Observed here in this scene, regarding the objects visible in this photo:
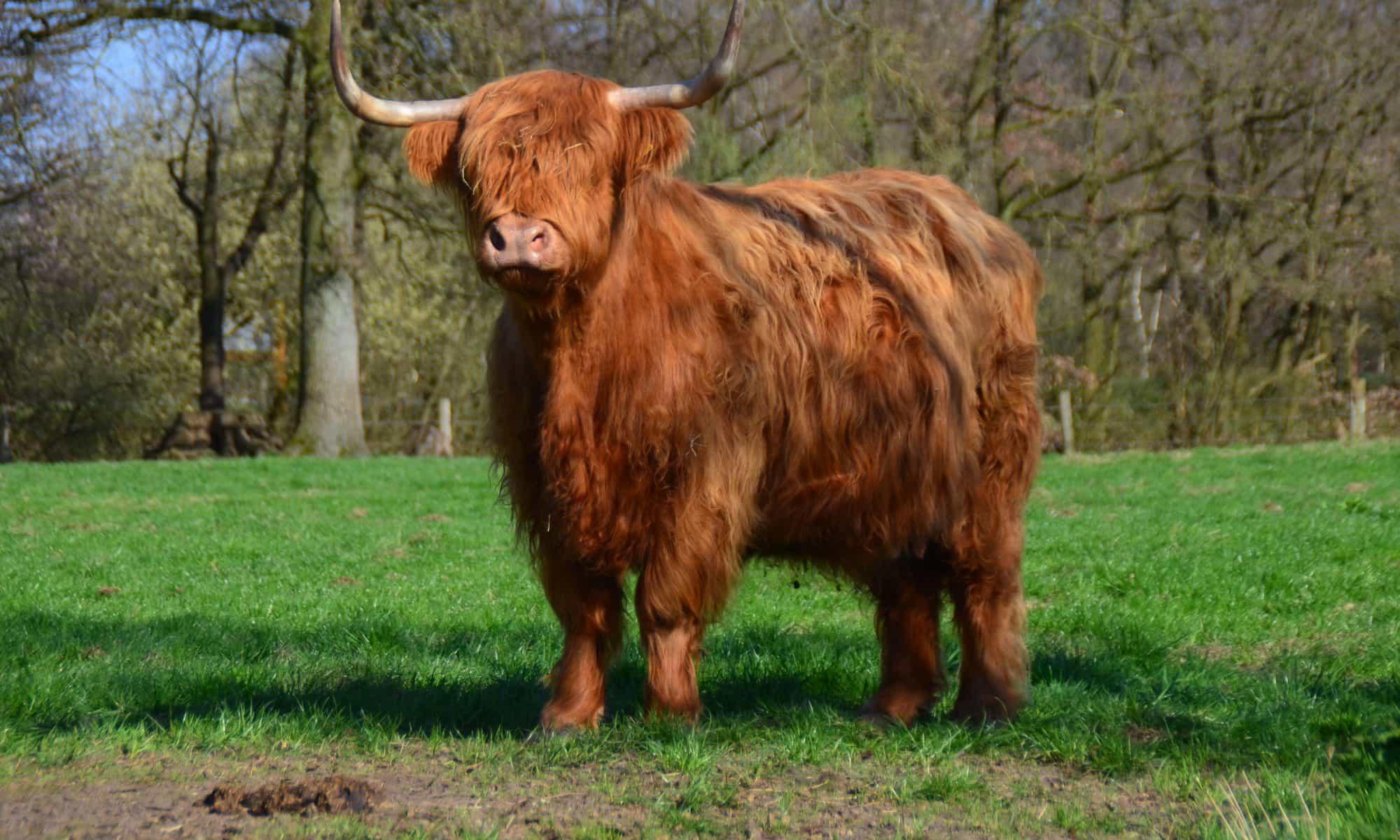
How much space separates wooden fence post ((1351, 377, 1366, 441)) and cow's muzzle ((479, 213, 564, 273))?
82.6 feet

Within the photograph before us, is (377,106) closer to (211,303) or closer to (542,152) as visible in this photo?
(542,152)

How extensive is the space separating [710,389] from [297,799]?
1.85 meters

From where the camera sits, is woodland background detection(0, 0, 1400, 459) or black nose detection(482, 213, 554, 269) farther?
woodland background detection(0, 0, 1400, 459)

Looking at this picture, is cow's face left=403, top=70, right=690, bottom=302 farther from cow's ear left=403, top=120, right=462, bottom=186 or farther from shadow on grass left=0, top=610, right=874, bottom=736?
shadow on grass left=0, top=610, right=874, bottom=736

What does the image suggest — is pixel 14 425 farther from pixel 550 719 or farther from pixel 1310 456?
pixel 550 719

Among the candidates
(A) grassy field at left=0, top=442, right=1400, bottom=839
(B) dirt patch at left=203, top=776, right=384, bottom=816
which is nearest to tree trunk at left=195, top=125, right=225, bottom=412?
(A) grassy field at left=0, top=442, right=1400, bottom=839

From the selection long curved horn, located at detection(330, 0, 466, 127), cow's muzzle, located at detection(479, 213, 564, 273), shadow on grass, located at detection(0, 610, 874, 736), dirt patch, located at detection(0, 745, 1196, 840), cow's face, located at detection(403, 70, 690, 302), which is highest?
long curved horn, located at detection(330, 0, 466, 127)

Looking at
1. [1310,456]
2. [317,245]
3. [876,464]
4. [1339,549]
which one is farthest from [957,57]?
[876,464]

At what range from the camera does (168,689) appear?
561 centimetres

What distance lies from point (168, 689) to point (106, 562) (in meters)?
5.43

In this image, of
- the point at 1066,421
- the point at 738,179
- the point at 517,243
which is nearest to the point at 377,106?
the point at 517,243

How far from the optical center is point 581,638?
16.5ft

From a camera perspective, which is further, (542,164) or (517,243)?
(542,164)

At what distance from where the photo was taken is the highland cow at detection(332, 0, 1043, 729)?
4715mm
